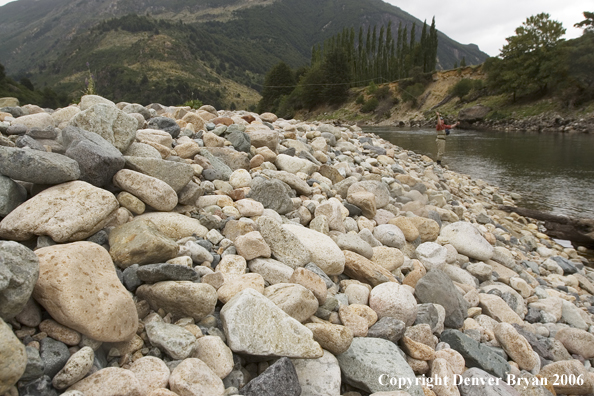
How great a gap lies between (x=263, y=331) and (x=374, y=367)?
0.73 metres

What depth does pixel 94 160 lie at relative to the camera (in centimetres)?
302

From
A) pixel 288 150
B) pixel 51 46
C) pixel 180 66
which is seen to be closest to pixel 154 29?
pixel 180 66

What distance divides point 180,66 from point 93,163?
9839cm

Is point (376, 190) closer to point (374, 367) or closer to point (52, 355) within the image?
point (374, 367)

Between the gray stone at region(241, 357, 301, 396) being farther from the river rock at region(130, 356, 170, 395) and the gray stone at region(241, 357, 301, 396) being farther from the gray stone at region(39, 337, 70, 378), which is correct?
the gray stone at region(39, 337, 70, 378)

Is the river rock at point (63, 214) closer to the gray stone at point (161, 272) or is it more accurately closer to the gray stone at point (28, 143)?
the gray stone at point (161, 272)

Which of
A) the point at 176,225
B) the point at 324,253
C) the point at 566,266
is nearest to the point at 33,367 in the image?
the point at 176,225

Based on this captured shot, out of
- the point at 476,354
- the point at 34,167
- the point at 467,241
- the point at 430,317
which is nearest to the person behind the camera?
the point at 34,167

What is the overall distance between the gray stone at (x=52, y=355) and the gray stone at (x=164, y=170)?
1.88 metres

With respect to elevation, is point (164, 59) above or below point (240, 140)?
above

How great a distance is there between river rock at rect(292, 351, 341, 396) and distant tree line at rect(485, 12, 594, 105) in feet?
131

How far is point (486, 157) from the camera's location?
17.8 m

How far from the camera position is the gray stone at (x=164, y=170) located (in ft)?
11.5

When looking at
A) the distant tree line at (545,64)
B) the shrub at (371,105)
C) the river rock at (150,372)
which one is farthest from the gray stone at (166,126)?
the shrub at (371,105)
